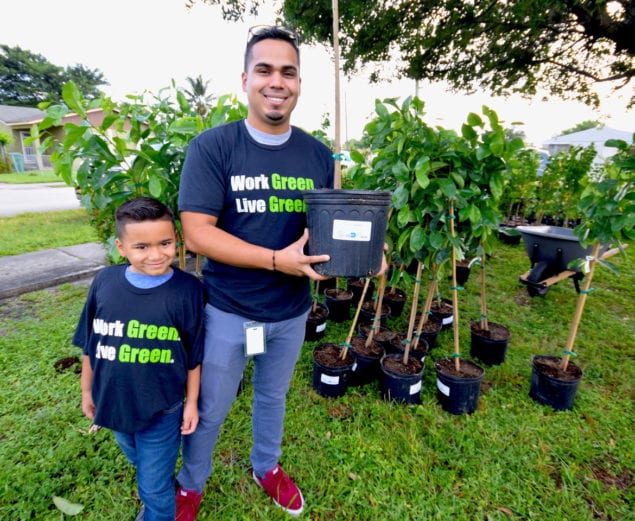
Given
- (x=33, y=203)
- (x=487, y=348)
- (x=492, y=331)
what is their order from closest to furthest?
1. (x=487, y=348)
2. (x=492, y=331)
3. (x=33, y=203)

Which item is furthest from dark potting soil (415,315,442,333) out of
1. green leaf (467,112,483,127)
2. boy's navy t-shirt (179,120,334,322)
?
boy's navy t-shirt (179,120,334,322)

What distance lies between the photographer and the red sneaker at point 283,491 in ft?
5.67

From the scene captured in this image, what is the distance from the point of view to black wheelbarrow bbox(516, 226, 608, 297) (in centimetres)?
388

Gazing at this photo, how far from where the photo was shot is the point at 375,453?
209 centimetres

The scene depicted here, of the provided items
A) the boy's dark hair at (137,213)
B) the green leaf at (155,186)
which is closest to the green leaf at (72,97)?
the green leaf at (155,186)

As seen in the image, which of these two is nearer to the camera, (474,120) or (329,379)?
(474,120)

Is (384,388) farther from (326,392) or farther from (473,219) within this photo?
(473,219)

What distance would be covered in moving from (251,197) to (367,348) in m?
1.98

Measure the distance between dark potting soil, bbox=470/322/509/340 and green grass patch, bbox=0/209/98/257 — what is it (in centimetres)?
651

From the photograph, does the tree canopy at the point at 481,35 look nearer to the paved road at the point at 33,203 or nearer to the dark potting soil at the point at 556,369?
the dark potting soil at the point at 556,369

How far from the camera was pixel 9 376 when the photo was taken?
2588 mm

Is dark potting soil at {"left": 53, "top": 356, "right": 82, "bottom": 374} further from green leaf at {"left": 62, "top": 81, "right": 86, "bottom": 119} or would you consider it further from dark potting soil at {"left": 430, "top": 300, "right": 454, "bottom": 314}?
dark potting soil at {"left": 430, "top": 300, "right": 454, "bottom": 314}

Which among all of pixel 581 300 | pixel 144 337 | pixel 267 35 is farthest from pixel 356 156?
pixel 581 300

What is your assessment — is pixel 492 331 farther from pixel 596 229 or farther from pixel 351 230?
pixel 351 230
